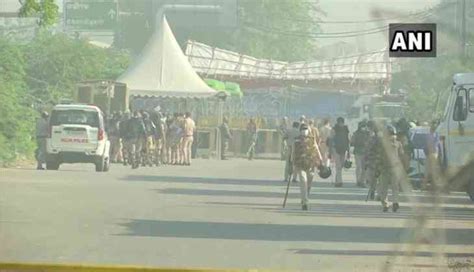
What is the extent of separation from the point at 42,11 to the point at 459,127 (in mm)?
3651

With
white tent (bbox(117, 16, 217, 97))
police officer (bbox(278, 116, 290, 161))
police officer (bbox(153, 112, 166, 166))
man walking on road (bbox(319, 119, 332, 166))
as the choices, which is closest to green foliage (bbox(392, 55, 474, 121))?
man walking on road (bbox(319, 119, 332, 166))

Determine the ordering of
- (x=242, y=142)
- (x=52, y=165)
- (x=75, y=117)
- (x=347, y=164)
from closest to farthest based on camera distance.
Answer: (x=242, y=142) → (x=347, y=164) → (x=75, y=117) → (x=52, y=165)

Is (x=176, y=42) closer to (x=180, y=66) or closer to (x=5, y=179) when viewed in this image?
(x=180, y=66)

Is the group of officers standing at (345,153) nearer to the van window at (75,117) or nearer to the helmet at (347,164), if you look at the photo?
the helmet at (347,164)

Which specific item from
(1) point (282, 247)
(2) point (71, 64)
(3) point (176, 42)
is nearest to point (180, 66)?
(3) point (176, 42)

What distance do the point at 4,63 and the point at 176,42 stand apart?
1.44m

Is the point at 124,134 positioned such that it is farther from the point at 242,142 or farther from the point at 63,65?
the point at 242,142

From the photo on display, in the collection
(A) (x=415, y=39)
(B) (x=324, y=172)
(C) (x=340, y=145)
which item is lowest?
(B) (x=324, y=172)

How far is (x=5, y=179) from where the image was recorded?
Result: 1075 centimetres

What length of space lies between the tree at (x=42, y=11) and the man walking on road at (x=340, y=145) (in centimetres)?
253

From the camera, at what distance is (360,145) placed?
34.1 feet

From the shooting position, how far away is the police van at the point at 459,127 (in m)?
10.3

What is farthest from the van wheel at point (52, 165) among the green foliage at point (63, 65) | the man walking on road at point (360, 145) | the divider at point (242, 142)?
the man walking on road at point (360, 145)

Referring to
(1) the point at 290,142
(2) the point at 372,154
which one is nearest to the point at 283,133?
(1) the point at 290,142
